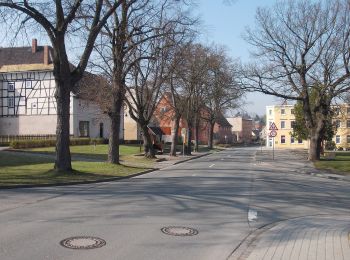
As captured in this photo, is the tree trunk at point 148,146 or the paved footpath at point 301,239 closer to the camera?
the paved footpath at point 301,239

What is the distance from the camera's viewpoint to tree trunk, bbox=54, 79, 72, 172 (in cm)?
2184

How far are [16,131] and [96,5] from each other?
44965 mm

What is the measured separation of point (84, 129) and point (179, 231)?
5896 centimetres

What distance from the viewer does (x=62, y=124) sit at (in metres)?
22.0

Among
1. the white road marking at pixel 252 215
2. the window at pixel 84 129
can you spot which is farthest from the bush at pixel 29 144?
the white road marking at pixel 252 215

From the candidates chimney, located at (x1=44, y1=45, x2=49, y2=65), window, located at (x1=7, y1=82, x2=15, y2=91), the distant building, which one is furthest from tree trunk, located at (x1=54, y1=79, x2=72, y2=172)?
the distant building

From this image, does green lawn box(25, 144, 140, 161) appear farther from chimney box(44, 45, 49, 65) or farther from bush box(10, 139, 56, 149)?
chimney box(44, 45, 49, 65)

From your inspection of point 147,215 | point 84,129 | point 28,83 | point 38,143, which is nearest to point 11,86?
point 28,83

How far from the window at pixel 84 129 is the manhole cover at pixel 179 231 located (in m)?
57.4

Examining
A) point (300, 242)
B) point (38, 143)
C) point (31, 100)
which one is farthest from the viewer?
point (31, 100)

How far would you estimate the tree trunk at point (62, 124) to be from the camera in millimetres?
21844

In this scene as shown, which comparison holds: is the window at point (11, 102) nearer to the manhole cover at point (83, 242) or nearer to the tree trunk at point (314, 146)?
the tree trunk at point (314, 146)

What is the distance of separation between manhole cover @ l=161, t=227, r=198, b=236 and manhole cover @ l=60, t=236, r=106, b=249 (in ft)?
4.99

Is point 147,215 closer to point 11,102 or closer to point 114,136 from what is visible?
point 114,136
